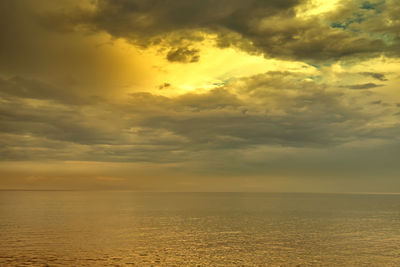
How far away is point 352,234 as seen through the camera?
86.5 metres

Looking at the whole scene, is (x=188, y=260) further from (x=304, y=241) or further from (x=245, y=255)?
(x=304, y=241)

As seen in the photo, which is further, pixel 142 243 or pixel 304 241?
pixel 304 241

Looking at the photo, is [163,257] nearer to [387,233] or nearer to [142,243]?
[142,243]

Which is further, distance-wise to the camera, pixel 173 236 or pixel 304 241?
pixel 173 236

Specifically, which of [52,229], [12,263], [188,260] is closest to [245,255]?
[188,260]

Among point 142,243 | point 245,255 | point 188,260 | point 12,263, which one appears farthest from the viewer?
point 142,243

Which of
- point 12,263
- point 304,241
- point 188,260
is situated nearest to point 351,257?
point 304,241

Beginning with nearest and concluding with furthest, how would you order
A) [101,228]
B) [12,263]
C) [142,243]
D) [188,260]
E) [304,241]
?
[12,263] < [188,260] < [142,243] < [304,241] < [101,228]

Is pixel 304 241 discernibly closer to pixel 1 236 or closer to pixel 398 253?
pixel 398 253

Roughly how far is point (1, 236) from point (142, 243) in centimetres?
3267

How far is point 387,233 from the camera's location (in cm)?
8850

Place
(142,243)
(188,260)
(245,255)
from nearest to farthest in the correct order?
(188,260)
(245,255)
(142,243)

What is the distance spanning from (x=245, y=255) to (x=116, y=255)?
2194cm

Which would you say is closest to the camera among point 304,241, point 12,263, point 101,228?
point 12,263
